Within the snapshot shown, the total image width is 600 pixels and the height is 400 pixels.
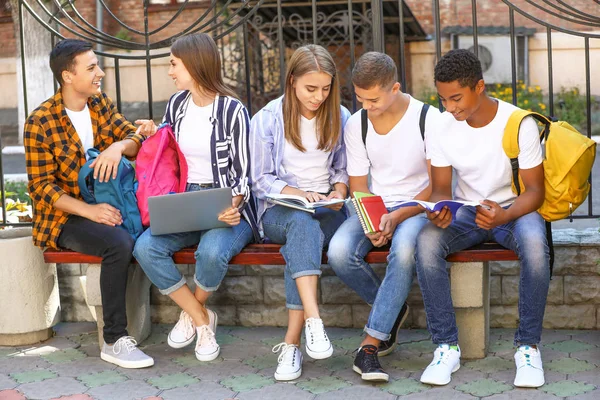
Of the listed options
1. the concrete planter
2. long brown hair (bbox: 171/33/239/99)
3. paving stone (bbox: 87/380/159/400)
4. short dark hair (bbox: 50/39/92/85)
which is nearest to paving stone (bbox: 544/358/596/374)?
paving stone (bbox: 87/380/159/400)

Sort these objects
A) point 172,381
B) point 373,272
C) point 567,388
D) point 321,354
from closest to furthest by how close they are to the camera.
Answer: point 567,388 < point 321,354 < point 172,381 < point 373,272

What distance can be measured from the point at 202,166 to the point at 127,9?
13.7m

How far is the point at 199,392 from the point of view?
4129mm

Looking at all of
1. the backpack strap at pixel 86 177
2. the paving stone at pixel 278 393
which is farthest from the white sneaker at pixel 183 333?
the backpack strap at pixel 86 177

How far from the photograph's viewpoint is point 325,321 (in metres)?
5.00

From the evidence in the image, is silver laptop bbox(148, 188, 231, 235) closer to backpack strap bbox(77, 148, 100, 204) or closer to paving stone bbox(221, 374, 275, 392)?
backpack strap bbox(77, 148, 100, 204)

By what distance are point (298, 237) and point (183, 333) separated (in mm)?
766

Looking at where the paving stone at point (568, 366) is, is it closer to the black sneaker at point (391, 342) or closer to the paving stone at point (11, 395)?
the black sneaker at point (391, 342)

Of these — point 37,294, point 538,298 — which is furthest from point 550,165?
point 37,294

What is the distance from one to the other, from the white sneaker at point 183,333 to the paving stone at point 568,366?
64.9 inches

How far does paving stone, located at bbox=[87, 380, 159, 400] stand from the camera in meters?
4.12

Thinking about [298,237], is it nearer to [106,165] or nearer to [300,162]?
[300,162]

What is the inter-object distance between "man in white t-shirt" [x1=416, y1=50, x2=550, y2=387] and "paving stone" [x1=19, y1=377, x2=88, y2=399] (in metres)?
1.54

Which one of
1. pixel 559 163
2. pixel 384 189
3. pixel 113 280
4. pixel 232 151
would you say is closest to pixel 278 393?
pixel 113 280
